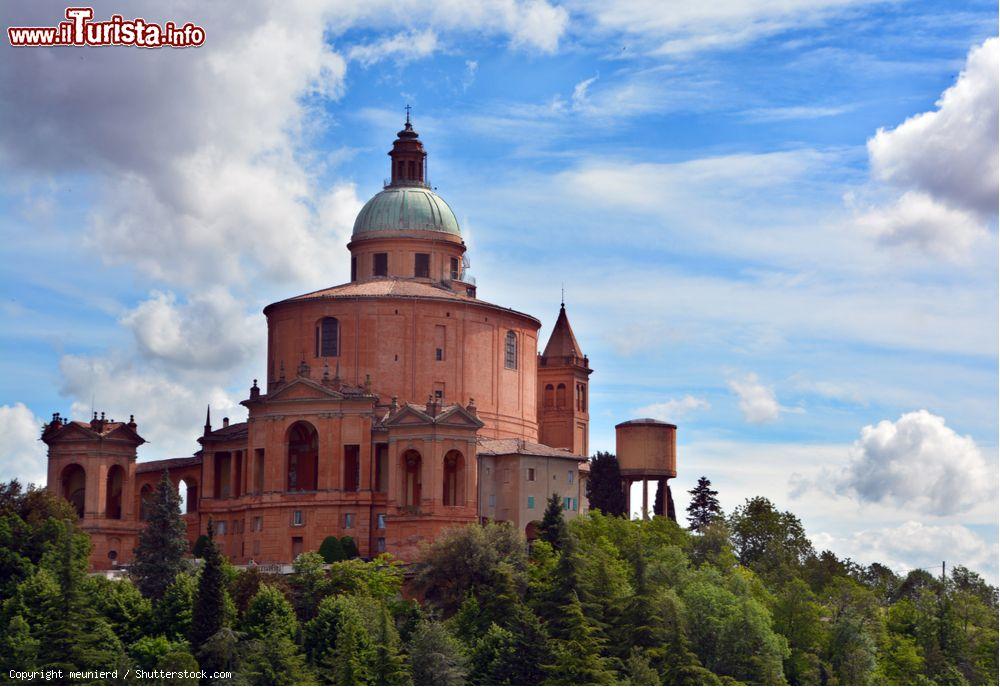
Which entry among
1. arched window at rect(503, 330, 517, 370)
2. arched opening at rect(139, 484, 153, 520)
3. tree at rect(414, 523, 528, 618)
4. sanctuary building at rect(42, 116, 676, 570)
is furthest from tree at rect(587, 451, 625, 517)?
arched opening at rect(139, 484, 153, 520)

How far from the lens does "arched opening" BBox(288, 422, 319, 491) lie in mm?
108312

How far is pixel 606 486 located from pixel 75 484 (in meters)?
28.9

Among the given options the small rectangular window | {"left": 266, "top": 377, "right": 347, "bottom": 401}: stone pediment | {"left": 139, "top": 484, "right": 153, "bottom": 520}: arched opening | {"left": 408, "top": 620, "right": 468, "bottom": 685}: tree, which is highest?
the small rectangular window

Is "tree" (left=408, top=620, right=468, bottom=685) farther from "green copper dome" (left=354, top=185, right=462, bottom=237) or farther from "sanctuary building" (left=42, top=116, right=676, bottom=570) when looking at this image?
"green copper dome" (left=354, top=185, right=462, bottom=237)

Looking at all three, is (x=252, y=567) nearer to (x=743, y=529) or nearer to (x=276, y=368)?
(x=276, y=368)

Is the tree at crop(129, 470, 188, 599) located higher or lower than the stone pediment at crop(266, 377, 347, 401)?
lower

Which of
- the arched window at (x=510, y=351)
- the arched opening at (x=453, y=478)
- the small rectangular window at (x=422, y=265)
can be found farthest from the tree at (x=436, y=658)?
the small rectangular window at (x=422, y=265)

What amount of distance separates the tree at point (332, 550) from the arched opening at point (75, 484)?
15.8 m

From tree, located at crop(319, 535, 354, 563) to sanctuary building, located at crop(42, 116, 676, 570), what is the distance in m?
1.59

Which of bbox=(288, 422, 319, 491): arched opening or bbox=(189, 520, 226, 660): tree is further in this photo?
bbox=(288, 422, 319, 491): arched opening

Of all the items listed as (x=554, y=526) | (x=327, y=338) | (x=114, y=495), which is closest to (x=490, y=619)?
(x=554, y=526)

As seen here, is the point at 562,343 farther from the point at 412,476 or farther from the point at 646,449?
the point at 412,476

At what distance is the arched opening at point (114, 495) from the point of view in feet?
368

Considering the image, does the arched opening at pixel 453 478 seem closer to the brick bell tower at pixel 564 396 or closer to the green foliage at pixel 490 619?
the green foliage at pixel 490 619
